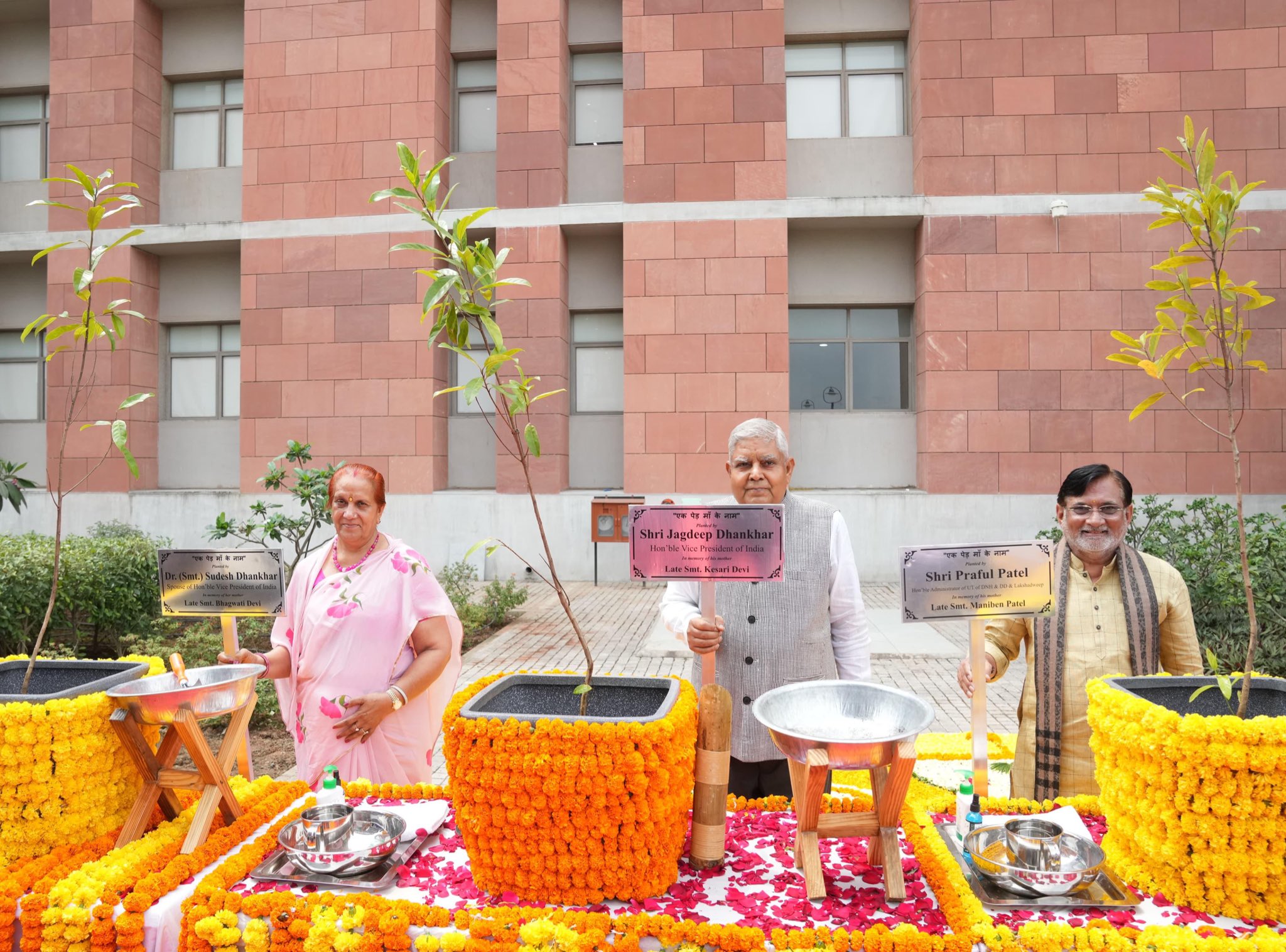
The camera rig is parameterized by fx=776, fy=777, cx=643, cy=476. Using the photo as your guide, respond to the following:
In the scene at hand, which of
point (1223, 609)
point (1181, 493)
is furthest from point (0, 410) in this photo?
point (1181, 493)

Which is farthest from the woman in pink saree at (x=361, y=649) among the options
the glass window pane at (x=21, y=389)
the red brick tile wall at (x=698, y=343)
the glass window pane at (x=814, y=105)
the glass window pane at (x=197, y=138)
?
the glass window pane at (x=21, y=389)

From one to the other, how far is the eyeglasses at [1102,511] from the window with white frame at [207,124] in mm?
14200

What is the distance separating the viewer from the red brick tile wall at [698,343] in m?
11.0

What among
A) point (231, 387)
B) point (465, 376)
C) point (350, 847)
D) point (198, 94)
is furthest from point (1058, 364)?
point (198, 94)

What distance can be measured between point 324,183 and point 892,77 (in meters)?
8.67

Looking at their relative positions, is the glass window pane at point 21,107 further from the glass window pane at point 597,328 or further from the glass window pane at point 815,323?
the glass window pane at point 815,323

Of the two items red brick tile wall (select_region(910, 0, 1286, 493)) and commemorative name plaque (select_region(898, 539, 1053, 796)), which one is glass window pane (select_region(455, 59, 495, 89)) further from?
commemorative name plaque (select_region(898, 539, 1053, 796))

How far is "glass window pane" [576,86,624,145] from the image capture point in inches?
475

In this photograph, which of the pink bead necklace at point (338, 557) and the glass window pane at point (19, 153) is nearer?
the pink bead necklace at point (338, 557)

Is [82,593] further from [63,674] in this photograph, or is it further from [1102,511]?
[1102,511]

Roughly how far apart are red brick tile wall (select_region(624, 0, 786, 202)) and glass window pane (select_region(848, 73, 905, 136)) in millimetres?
1280

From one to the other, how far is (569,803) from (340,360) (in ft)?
37.3

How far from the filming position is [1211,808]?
1.41m

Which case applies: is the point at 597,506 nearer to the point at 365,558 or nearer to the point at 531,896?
the point at 365,558
